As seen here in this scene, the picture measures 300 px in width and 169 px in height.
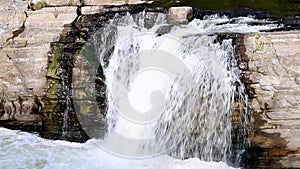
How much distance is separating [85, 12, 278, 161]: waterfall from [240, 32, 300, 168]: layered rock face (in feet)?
0.52

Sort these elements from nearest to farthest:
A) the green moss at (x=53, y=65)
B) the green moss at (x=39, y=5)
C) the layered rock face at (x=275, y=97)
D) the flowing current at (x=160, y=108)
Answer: the layered rock face at (x=275, y=97) < the flowing current at (x=160, y=108) < the green moss at (x=53, y=65) < the green moss at (x=39, y=5)

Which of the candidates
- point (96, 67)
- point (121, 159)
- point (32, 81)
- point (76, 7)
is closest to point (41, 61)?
point (32, 81)

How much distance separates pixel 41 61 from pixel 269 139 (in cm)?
320

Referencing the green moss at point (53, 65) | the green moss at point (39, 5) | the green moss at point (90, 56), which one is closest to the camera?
the green moss at point (90, 56)

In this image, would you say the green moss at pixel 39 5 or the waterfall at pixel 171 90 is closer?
the waterfall at pixel 171 90

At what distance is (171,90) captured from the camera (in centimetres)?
538

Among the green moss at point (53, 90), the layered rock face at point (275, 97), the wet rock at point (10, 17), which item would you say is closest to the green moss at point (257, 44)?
the layered rock face at point (275, 97)

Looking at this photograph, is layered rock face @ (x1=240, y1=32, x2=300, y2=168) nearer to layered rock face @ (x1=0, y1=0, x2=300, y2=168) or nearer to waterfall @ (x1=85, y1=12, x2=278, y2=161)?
layered rock face @ (x1=0, y1=0, x2=300, y2=168)

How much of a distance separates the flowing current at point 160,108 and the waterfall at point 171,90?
0.04 ft

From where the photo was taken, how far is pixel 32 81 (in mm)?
6105

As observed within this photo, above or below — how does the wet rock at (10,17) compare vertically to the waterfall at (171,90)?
above

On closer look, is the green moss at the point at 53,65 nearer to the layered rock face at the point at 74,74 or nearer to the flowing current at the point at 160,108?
the layered rock face at the point at 74,74

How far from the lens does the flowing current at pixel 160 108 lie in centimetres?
519

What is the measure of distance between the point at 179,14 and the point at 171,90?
1724 millimetres
